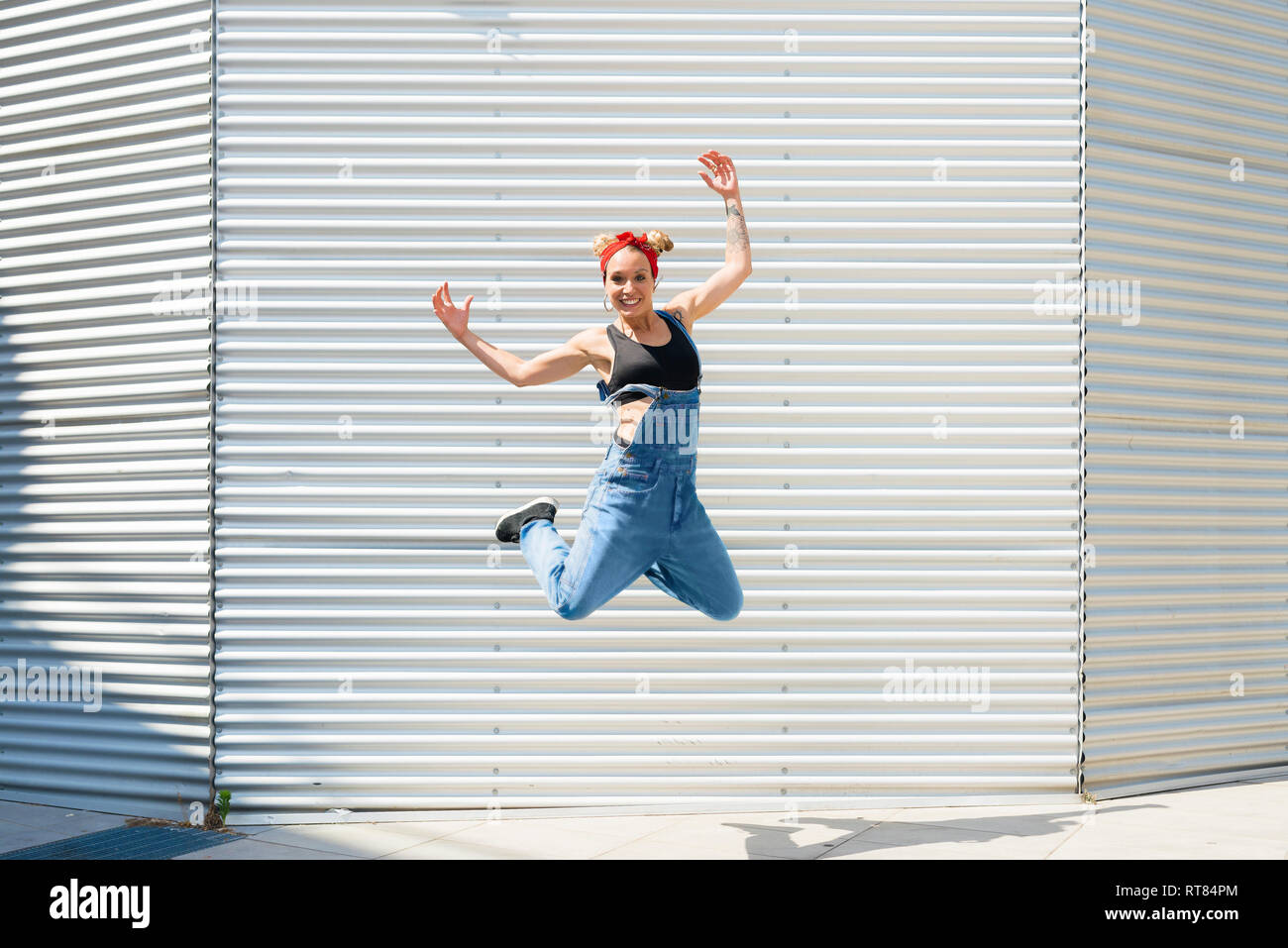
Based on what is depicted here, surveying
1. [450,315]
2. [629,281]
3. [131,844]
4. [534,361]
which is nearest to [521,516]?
[534,361]

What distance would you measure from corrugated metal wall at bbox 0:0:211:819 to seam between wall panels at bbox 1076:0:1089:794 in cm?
494

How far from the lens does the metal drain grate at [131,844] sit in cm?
615

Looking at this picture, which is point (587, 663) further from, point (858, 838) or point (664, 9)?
point (664, 9)

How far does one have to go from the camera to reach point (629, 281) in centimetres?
536

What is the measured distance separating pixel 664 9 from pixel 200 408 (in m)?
3.48

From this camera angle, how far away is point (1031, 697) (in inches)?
271

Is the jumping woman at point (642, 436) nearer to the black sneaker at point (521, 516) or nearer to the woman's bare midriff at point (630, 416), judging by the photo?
the woman's bare midriff at point (630, 416)

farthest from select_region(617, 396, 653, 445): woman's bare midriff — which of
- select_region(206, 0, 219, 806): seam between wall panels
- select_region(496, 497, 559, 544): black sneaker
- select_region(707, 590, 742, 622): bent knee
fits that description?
select_region(206, 0, 219, 806): seam between wall panels

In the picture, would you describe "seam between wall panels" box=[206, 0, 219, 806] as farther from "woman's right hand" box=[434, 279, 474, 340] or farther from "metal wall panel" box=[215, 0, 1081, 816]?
"woman's right hand" box=[434, 279, 474, 340]

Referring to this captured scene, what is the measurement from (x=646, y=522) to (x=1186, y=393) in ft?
12.8

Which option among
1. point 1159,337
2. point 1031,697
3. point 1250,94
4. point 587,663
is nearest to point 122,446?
point 587,663

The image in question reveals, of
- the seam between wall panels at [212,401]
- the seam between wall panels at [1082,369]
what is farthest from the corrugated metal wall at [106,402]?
the seam between wall panels at [1082,369]

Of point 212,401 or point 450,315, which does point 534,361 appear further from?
point 212,401

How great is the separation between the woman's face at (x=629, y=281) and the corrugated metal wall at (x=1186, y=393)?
9.80ft
